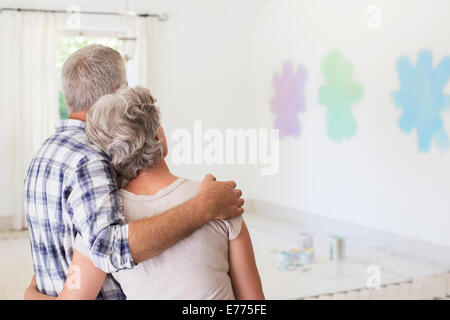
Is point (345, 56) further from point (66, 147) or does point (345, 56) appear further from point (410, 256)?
point (66, 147)

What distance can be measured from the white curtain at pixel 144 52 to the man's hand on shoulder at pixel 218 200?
5479mm

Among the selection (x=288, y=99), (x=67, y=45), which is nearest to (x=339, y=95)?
(x=288, y=99)

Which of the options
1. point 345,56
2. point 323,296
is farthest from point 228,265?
point 345,56

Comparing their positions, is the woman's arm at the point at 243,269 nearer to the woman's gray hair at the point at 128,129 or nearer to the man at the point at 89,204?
the man at the point at 89,204

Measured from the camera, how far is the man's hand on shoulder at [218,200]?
125cm

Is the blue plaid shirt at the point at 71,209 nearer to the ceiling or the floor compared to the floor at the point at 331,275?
nearer to the ceiling

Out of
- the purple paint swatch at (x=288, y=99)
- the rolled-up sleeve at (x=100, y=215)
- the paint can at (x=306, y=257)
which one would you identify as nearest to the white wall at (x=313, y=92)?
the purple paint swatch at (x=288, y=99)

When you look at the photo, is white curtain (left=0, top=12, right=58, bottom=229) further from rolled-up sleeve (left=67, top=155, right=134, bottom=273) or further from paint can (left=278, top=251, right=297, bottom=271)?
rolled-up sleeve (left=67, top=155, right=134, bottom=273)

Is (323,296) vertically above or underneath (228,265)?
underneath

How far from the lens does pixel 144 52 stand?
6.65m

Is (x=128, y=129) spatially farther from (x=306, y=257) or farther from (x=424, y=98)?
(x=424, y=98)

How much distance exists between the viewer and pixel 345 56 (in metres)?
5.53

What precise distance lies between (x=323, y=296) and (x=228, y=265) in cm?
256

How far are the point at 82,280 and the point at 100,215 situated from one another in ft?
0.52
